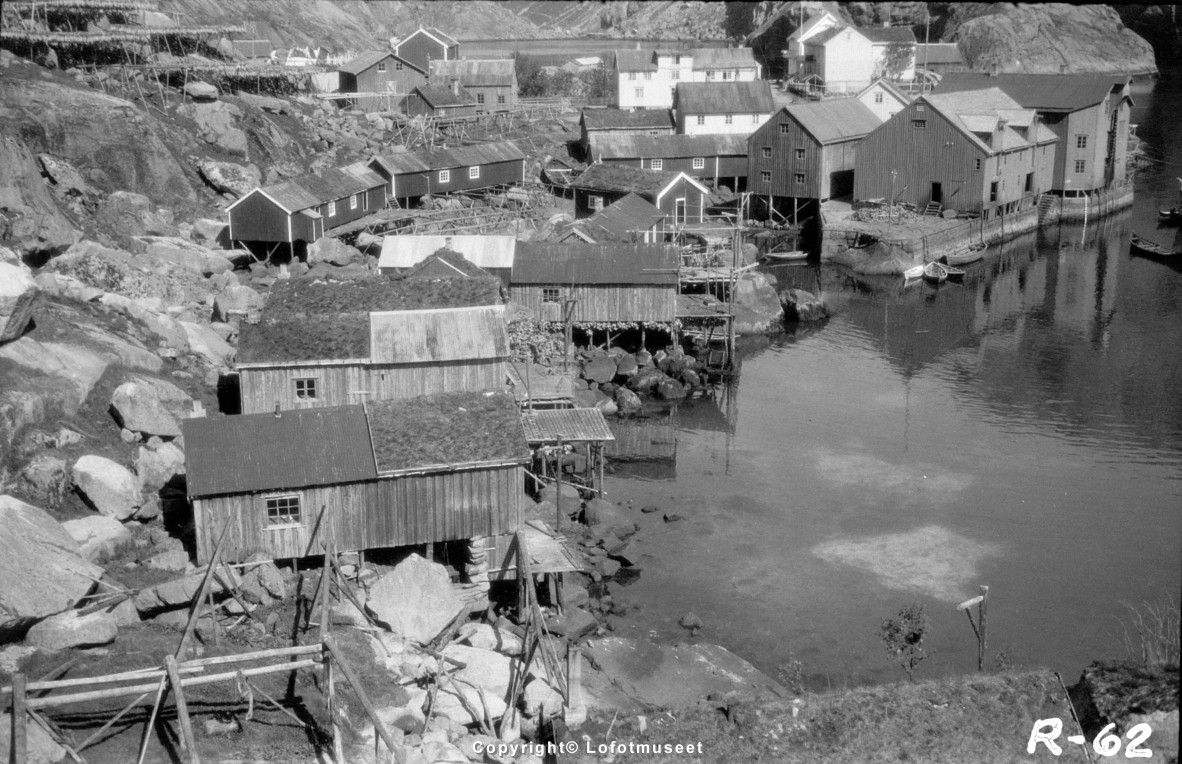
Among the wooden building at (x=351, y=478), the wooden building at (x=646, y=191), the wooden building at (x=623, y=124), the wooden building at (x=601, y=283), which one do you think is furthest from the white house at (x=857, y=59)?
the wooden building at (x=351, y=478)

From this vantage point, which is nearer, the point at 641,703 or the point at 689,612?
the point at 641,703

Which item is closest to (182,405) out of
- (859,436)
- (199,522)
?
(199,522)

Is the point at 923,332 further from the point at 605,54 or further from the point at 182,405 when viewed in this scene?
the point at 605,54

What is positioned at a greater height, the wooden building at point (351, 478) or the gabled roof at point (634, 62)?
the gabled roof at point (634, 62)

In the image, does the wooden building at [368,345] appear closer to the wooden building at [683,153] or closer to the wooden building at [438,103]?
the wooden building at [683,153]

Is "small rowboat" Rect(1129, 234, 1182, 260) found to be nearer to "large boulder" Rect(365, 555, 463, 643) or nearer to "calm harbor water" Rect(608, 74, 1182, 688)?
"calm harbor water" Rect(608, 74, 1182, 688)

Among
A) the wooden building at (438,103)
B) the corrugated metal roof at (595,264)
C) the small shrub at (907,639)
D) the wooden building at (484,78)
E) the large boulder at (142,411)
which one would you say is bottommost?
the small shrub at (907,639)
